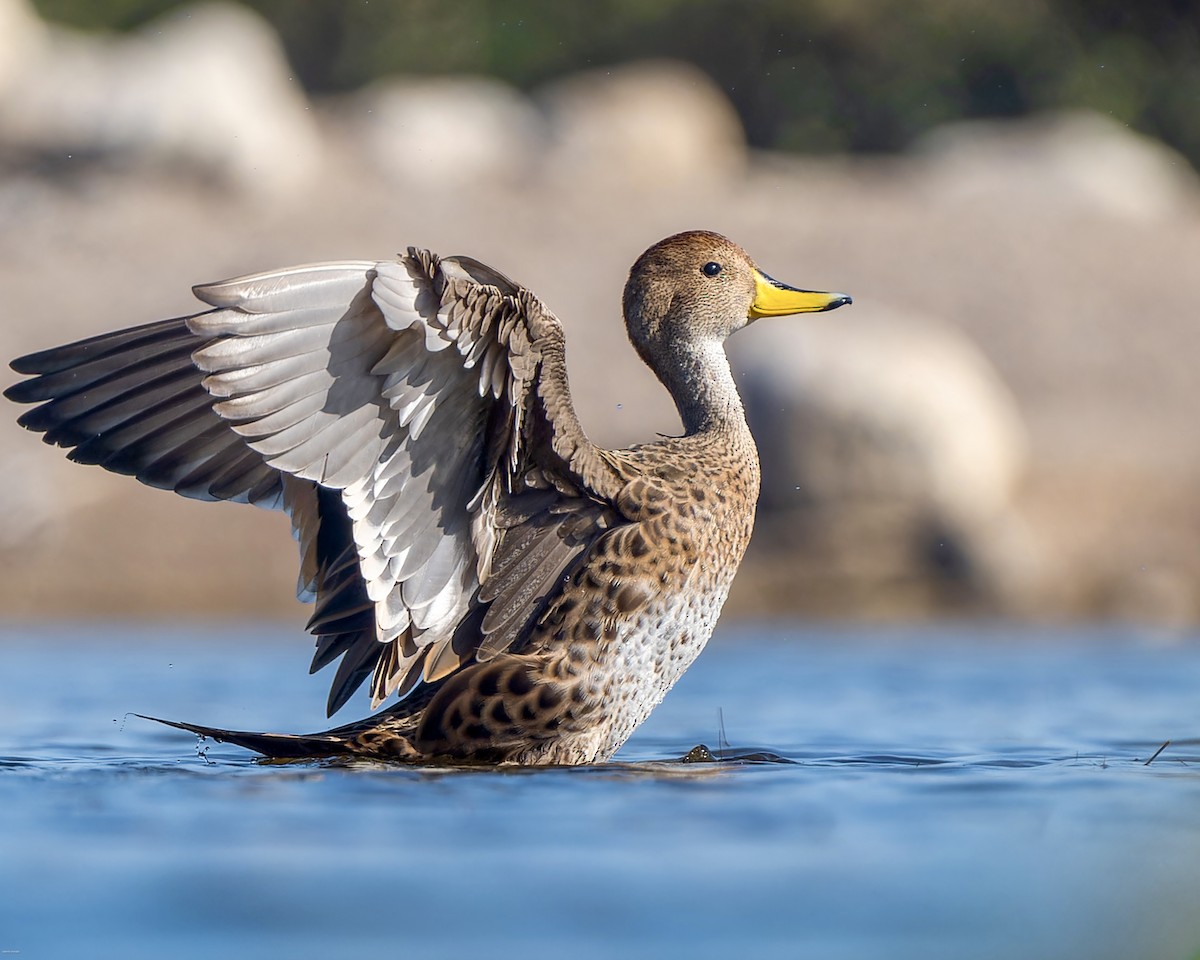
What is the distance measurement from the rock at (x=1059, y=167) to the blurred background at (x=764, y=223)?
0.07 metres

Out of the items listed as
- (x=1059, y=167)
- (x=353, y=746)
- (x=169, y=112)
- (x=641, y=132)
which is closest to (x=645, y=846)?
(x=353, y=746)

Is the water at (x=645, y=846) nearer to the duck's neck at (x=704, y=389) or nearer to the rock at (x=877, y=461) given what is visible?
the duck's neck at (x=704, y=389)

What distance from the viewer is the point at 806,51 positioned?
29.9 m

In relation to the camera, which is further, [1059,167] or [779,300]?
[1059,167]

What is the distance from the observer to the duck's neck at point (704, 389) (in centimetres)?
636

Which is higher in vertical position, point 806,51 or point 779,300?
point 806,51

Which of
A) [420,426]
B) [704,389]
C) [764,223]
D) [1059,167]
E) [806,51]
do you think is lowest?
[420,426]

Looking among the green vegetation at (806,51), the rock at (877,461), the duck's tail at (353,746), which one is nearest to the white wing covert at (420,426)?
the duck's tail at (353,746)

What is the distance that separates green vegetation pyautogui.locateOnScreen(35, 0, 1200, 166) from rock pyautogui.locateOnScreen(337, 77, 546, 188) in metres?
3.32

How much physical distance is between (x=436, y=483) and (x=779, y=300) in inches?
60.4

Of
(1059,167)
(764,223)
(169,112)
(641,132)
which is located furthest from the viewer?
(641,132)

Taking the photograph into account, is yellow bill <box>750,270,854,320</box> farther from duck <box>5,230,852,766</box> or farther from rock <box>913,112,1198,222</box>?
rock <box>913,112,1198,222</box>

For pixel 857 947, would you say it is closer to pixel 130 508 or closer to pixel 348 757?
pixel 348 757

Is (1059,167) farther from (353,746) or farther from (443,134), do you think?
(353,746)
